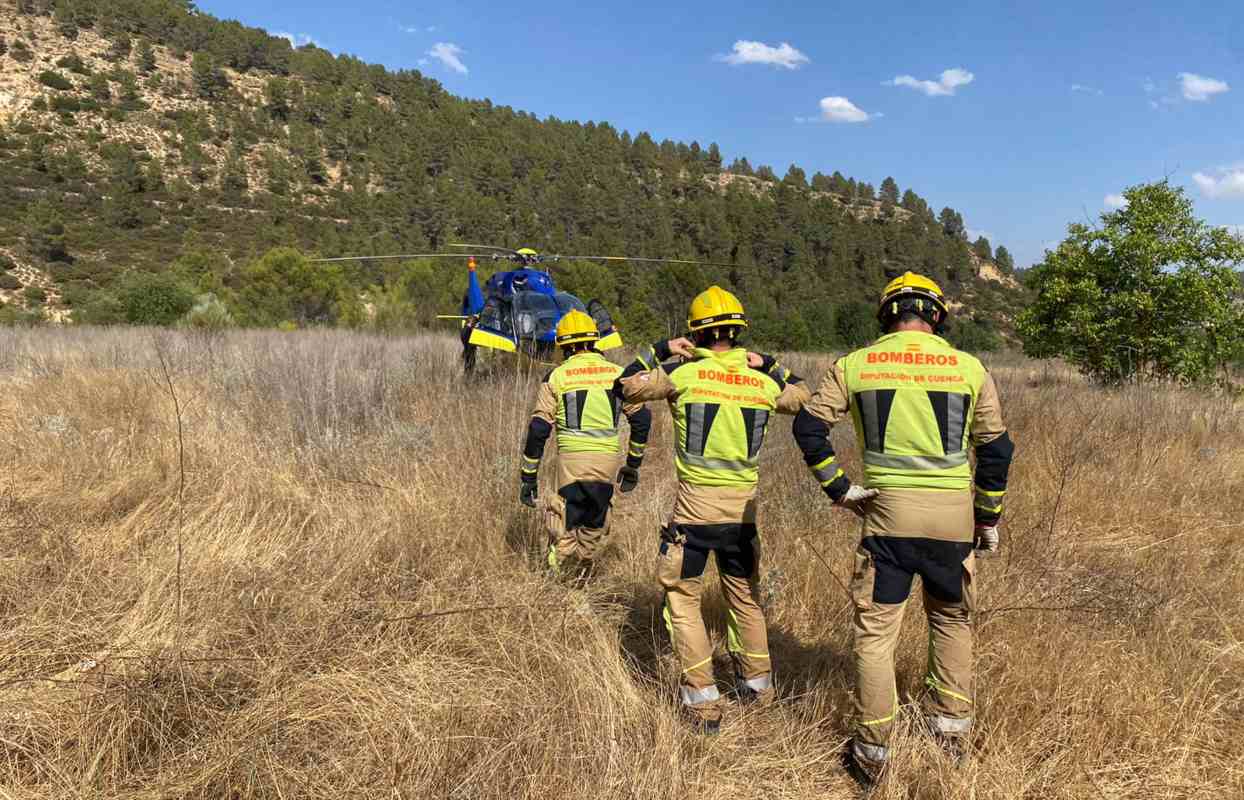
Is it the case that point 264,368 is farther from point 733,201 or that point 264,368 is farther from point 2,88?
point 733,201

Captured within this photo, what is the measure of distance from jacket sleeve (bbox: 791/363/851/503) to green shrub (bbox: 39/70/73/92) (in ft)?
221

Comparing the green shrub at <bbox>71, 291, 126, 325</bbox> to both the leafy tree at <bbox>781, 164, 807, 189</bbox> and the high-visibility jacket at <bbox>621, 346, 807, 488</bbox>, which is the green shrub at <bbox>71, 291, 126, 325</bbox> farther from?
the leafy tree at <bbox>781, 164, 807, 189</bbox>

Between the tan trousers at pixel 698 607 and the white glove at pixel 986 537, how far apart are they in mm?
900

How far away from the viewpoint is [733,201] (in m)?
71.0

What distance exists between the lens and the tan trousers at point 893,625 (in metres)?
2.26

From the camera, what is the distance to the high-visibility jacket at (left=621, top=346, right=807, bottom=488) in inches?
107

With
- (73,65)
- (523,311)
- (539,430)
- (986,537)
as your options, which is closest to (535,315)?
(523,311)

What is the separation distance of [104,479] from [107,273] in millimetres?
38306

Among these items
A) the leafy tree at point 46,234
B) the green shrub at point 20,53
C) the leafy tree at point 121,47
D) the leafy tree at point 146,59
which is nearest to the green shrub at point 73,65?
the green shrub at point 20,53

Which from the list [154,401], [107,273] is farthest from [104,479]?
[107,273]

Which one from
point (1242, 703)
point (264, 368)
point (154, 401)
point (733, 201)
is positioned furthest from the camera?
point (733, 201)

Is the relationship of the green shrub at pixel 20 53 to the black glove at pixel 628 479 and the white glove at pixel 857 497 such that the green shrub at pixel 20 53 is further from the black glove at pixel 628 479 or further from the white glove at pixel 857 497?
the white glove at pixel 857 497

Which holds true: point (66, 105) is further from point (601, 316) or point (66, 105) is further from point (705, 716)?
point (705, 716)

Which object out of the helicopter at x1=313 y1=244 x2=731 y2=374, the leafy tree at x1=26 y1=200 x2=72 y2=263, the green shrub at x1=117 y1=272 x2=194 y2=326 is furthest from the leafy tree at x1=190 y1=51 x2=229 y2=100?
the helicopter at x1=313 y1=244 x2=731 y2=374
